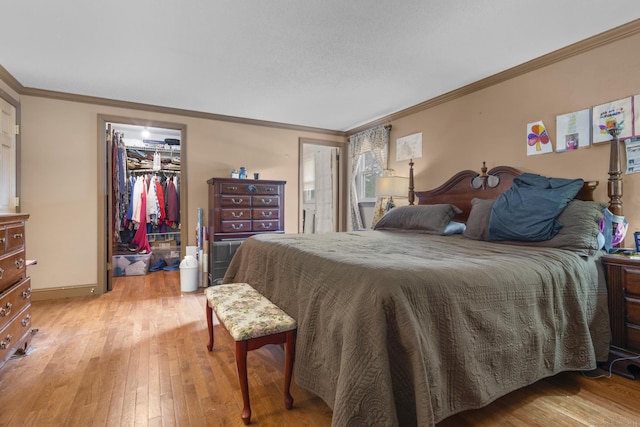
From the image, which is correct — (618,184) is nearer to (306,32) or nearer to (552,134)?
(552,134)

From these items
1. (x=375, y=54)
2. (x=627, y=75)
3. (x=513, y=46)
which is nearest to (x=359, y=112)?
(x=375, y=54)

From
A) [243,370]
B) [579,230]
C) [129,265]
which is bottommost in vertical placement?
[129,265]

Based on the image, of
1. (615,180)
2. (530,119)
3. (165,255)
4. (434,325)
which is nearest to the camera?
(434,325)

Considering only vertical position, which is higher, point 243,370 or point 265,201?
point 265,201

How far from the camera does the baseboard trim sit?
340cm

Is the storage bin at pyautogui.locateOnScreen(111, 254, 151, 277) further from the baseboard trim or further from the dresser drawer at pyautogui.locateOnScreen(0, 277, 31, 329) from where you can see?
the dresser drawer at pyautogui.locateOnScreen(0, 277, 31, 329)

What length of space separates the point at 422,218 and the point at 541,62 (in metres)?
1.69

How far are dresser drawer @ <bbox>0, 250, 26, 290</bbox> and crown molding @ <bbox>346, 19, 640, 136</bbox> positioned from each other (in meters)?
4.11

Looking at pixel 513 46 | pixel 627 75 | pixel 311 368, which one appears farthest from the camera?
pixel 513 46

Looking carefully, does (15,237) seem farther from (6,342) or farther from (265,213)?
(265,213)

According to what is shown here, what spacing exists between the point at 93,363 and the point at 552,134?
3930 millimetres

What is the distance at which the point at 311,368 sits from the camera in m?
1.48

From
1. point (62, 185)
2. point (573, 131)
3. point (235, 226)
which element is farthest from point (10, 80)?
point (573, 131)

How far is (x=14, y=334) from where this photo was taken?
199 centimetres
